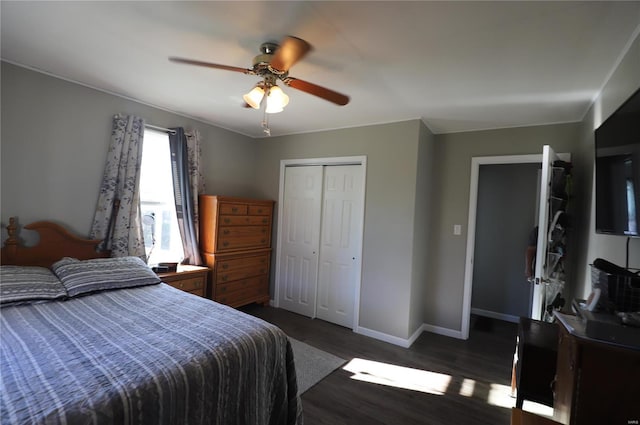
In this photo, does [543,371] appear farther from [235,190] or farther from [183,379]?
[235,190]

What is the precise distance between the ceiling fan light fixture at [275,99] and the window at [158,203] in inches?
77.4

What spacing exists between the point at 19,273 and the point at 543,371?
3.55m

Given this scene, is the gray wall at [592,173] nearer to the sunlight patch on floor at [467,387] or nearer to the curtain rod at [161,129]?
the sunlight patch on floor at [467,387]

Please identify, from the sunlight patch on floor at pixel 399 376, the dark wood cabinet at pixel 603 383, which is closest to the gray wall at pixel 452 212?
the sunlight patch on floor at pixel 399 376

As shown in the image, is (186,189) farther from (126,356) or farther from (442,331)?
(442,331)

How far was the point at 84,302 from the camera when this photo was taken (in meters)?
1.89

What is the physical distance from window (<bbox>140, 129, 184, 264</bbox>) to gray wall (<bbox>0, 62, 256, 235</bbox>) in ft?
1.11

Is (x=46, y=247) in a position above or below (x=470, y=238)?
below

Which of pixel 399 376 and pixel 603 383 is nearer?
pixel 603 383

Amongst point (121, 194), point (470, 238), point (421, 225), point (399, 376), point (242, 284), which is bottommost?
point (399, 376)

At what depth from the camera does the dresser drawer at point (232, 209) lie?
10.9 ft

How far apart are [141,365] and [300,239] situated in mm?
2685

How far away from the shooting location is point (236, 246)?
3.51 m

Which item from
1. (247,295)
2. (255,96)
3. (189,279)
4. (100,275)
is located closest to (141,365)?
(100,275)
